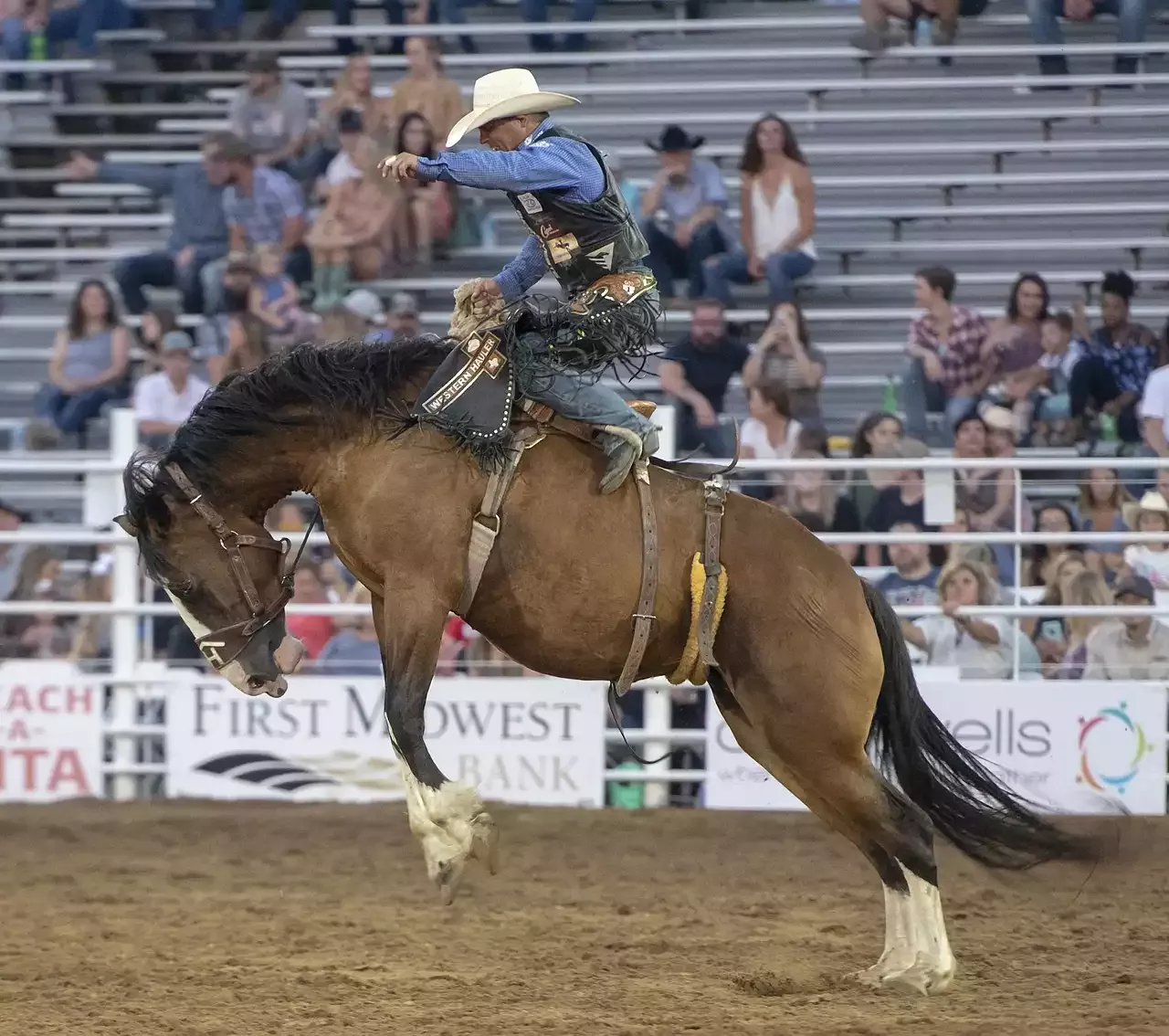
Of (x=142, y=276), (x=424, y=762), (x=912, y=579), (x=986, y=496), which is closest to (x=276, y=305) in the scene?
(x=142, y=276)

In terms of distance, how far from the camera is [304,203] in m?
12.5

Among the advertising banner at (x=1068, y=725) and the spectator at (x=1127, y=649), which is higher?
the spectator at (x=1127, y=649)

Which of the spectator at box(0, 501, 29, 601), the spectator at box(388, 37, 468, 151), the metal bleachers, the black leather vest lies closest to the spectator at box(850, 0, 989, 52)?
the metal bleachers

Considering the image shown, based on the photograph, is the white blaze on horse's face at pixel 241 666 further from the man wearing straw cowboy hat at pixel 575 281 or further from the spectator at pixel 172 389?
the spectator at pixel 172 389

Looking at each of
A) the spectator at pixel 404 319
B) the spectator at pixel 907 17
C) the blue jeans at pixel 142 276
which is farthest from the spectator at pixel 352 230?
the spectator at pixel 907 17

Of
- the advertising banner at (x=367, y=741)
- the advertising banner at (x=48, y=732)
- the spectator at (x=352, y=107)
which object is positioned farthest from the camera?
the spectator at (x=352, y=107)

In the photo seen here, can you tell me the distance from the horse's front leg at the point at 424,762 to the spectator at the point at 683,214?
673cm

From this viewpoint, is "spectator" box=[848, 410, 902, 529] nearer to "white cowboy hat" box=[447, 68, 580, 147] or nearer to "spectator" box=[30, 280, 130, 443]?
"white cowboy hat" box=[447, 68, 580, 147]

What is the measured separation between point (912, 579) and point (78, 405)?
19.8 ft

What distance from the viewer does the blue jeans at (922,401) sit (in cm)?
1052

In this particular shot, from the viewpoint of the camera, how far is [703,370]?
1044 centimetres

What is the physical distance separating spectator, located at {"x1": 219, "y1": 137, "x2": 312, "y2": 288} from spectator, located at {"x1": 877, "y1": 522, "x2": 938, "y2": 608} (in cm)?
542

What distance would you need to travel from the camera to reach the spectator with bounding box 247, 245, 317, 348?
449 inches

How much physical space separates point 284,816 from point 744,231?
5194mm
